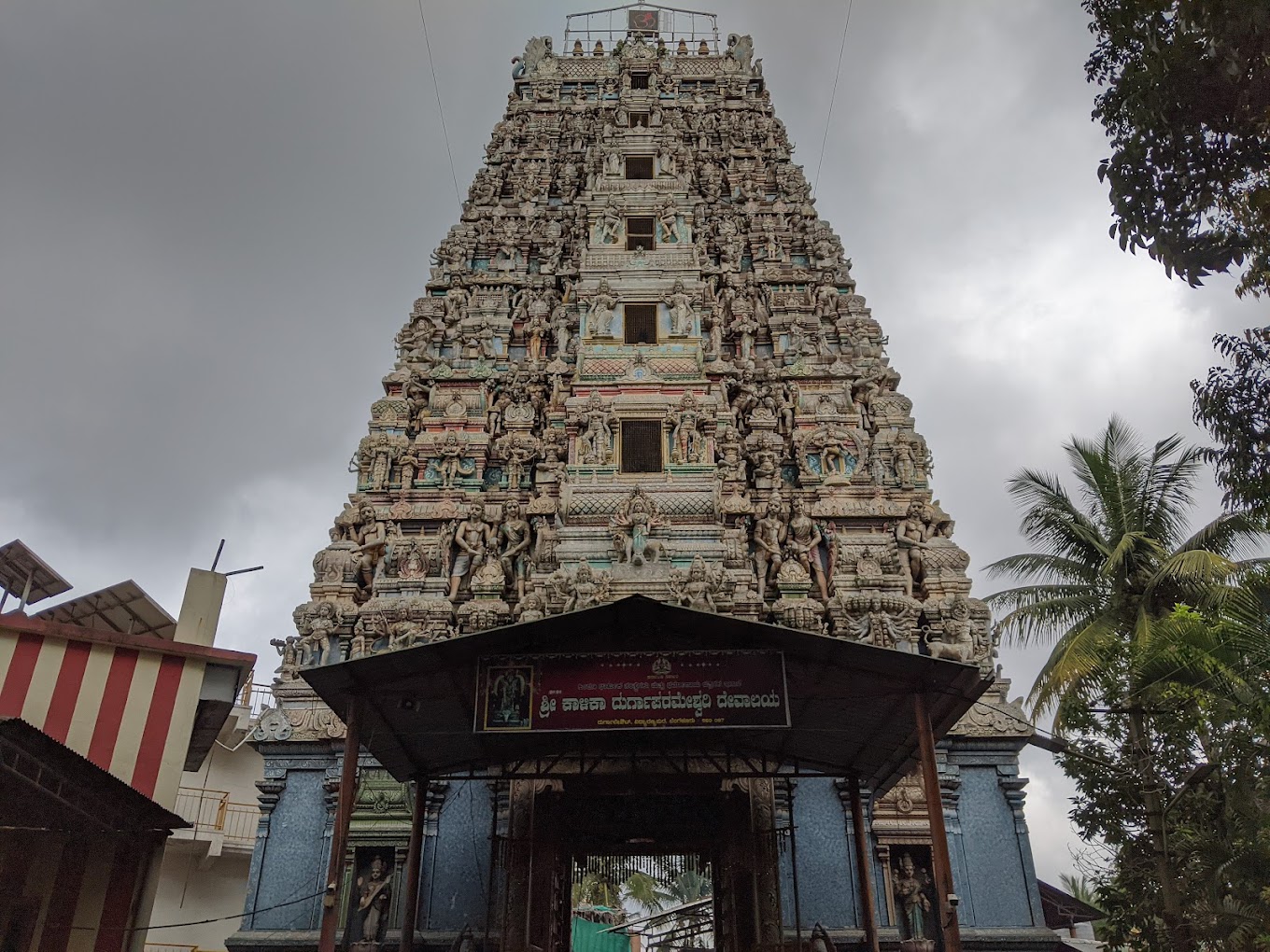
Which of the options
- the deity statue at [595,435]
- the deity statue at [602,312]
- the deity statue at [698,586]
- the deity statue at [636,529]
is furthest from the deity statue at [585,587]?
the deity statue at [602,312]

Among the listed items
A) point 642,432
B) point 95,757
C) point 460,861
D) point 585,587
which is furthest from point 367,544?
point 460,861

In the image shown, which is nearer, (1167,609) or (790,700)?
(790,700)

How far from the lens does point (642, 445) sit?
1806cm

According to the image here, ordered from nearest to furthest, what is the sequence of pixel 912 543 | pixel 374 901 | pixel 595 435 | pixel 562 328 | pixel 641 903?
pixel 374 901 < pixel 912 543 < pixel 595 435 < pixel 562 328 < pixel 641 903

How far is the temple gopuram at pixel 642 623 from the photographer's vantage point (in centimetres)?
1043

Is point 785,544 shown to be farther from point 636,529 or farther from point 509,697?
point 509,697

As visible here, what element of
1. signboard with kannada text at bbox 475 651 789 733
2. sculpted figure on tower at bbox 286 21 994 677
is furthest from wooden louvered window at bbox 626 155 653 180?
signboard with kannada text at bbox 475 651 789 733

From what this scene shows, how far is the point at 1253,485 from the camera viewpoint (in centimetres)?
953

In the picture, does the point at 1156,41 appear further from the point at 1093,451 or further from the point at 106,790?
the point at 1093,451

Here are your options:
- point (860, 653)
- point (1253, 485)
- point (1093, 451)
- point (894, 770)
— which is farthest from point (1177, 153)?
point (1093, 451)

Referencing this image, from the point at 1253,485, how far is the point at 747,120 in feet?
61.4

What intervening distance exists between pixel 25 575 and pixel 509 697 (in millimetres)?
10969

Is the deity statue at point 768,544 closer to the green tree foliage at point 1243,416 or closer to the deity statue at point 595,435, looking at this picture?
the deity statue at point 595,435

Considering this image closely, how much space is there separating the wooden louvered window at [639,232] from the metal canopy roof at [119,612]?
11.9 meters
